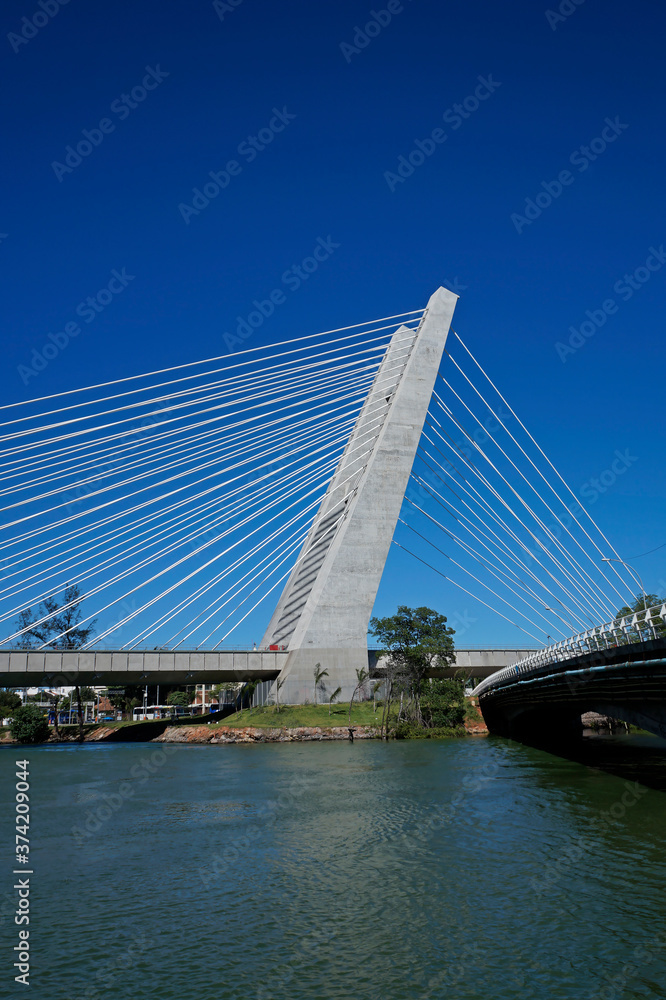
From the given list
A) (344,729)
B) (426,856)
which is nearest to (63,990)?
(426,856)

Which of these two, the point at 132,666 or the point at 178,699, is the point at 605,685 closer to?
the point at 132,666

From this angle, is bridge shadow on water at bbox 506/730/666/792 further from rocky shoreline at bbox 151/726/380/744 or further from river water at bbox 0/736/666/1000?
rocky shoreline at bbox 151/726/380/744

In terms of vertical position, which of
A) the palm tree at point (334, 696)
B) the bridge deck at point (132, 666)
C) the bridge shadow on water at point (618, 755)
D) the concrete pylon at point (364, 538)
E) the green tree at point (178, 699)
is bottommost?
the bridge shadow on water at point (618, 755)

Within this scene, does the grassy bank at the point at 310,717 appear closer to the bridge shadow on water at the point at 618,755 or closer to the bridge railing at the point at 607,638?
the bridge shadow on water at the point at 618,755

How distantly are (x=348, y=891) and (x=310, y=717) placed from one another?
1429 inches

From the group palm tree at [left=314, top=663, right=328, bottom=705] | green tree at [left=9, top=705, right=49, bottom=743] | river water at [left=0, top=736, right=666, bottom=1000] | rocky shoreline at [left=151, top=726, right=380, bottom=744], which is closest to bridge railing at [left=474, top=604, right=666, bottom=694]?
river water at [left=0, top=736, right=666, bottom=1000]

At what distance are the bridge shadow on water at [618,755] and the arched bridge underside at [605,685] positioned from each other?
7.43 ft

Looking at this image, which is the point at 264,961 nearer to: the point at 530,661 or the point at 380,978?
the point at 380,978

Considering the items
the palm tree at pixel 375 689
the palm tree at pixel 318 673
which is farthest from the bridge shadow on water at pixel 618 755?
the palm tree at pixel 318 673

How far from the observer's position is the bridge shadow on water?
84.1ft

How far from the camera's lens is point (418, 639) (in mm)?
55750

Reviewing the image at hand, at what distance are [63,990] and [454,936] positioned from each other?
5136mm

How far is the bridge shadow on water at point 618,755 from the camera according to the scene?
1009 inches

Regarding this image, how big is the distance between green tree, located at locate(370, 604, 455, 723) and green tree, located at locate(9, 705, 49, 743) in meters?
30.9
